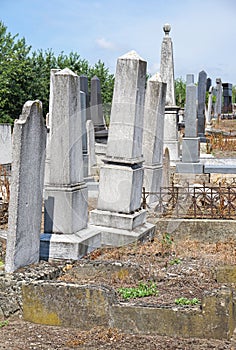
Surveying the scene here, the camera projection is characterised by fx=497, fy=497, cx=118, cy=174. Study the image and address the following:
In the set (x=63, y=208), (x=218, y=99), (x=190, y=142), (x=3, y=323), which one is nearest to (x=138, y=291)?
(x=3, y=323)

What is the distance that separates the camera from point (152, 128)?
9906 mm

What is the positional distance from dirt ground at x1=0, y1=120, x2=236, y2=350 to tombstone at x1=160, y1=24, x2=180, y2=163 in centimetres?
735

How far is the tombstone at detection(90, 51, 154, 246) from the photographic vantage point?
24.7 ft

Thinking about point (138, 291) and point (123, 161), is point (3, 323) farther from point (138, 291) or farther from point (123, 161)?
point (123, 161)

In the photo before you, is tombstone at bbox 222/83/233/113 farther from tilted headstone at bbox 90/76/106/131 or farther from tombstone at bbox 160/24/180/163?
tombstone at bbox 160/24/180/163

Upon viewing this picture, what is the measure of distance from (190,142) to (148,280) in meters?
10.1

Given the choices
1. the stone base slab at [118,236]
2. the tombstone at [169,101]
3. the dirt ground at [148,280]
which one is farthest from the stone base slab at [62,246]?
the tombstone at [169,101]

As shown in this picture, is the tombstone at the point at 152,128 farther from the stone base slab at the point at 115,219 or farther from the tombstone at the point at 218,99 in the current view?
the tombstone at the point at 218,99

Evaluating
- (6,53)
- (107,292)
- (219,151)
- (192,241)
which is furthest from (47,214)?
(6,53)

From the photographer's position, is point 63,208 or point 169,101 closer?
point 63,208

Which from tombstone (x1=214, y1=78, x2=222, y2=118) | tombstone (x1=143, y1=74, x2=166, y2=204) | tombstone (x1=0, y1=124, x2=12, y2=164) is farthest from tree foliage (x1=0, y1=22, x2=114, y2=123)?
tombstone (x1=143, y1=74, x2=166, y2=204)

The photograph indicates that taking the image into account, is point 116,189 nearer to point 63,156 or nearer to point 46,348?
point 63,156

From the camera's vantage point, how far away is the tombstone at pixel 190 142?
14.8 metres

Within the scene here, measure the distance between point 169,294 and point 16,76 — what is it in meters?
32.0
